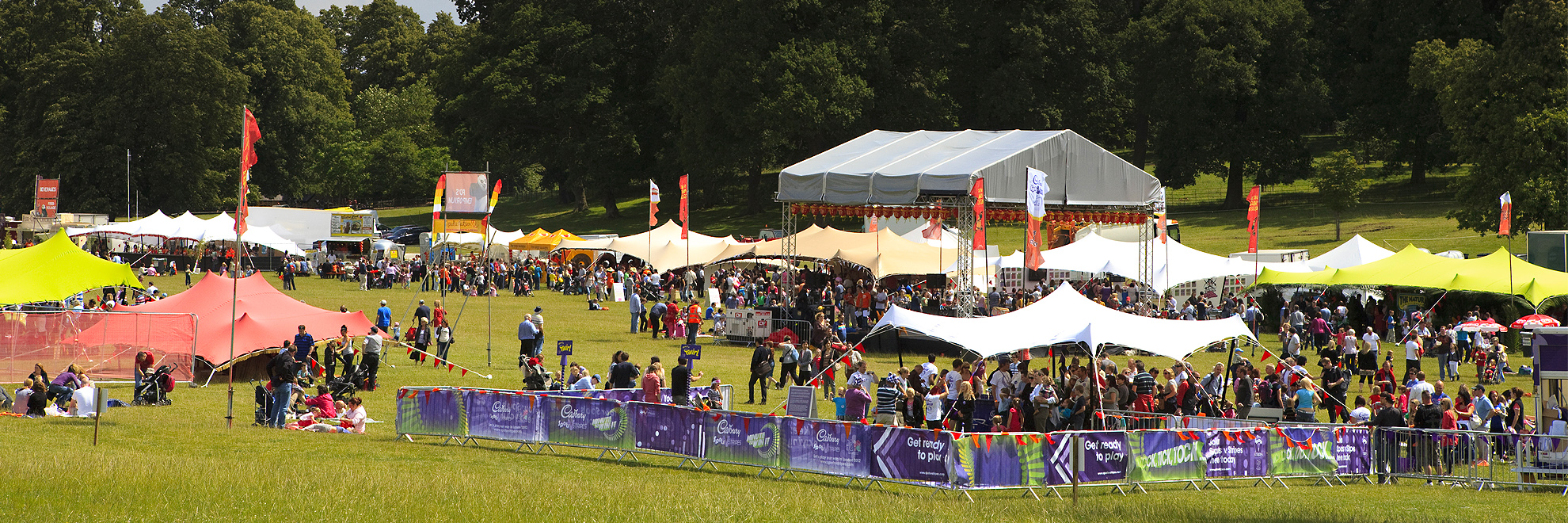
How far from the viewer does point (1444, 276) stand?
2741 centimetres

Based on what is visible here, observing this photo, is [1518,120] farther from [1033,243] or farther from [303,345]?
[303,345]

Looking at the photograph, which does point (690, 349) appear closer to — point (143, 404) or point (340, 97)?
point (143, 404)

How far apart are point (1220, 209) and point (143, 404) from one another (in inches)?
1911

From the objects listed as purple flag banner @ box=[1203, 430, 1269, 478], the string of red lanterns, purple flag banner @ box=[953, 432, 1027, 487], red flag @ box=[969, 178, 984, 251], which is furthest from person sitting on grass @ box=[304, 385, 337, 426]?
the string of red lanterns

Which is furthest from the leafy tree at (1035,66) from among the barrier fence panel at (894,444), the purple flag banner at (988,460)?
the purple flag banner at (988,460)

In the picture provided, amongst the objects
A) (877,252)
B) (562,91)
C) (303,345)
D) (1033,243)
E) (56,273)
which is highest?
(562,91)

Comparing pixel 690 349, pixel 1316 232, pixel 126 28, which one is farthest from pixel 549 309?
pixel 126 28

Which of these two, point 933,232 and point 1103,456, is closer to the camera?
point 1103,456

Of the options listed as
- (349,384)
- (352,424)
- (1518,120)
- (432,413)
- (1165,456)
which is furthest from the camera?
(1518,120)

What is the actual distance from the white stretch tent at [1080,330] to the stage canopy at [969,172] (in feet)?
28.6

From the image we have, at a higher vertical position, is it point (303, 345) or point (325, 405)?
point (303, 345)

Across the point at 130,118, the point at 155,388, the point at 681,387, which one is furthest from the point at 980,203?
the point at 130,118

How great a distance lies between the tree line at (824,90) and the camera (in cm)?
4925

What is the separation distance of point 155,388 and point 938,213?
16452mm
